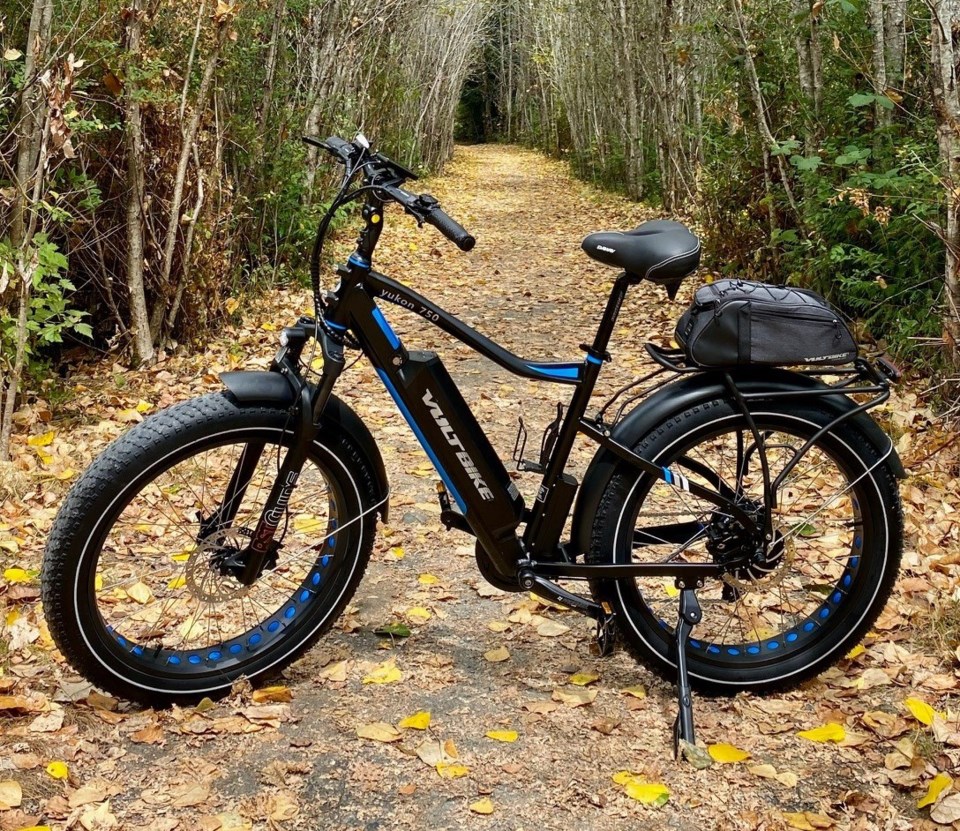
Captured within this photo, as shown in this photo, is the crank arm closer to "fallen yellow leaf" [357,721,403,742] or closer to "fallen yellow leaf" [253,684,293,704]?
"fallen yellow leaf" [357,721,403,742]

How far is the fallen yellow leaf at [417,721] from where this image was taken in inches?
109

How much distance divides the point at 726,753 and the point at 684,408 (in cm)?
100

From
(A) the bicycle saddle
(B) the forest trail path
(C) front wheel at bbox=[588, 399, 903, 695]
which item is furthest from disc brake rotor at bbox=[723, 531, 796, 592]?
(A) the bicycle saddle

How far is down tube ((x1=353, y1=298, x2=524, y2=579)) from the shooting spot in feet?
8.79

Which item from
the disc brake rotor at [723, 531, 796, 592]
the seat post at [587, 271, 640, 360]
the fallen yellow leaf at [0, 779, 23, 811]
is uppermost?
the seat post at [587, 271, 640, 360]

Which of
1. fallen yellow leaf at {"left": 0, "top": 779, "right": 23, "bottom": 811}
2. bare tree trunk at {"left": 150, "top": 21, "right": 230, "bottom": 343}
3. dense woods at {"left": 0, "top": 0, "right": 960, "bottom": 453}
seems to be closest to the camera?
fallen yellow leaf at {"left": 0, "top": 779, "right": 23, "bottom": 811}

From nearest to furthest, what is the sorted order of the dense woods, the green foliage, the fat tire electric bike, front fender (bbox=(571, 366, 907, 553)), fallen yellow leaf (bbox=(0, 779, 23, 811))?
fallen yellow leaf (bbox=(0, 779, 23, 811)) → the fat tire electric bike → front fender (bbox=(571, 366, 907, 553)) → the green foliage → the dense woods

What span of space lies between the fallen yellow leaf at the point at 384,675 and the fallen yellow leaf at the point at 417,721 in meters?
0.23

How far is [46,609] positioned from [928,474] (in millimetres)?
3864

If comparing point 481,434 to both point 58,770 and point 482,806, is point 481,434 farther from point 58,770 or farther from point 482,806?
point 58,770

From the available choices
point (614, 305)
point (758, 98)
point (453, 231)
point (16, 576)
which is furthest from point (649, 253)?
point (758, 98)

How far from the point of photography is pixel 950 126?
4508 millimetres

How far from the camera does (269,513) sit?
8.96 feet

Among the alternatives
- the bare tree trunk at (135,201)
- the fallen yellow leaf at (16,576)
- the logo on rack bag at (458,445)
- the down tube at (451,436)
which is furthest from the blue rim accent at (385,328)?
the bare tree trunk at (135,201)
